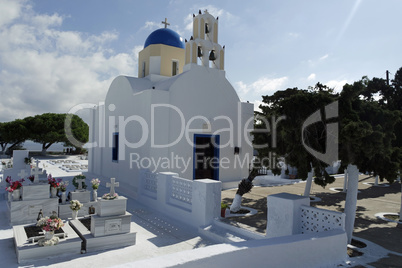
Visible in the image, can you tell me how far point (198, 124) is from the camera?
11.8 metres

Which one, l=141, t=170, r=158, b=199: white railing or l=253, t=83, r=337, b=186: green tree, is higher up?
l=253, t=83, r=337, b=186: green tree

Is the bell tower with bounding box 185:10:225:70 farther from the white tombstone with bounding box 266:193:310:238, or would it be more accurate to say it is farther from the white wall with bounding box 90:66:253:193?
the white tombstone with bounding box 266:193:310:238

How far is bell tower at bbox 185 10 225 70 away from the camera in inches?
477

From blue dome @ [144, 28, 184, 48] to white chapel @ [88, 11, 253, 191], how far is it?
39cm

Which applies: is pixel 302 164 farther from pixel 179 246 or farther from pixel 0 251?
pixel 0 251

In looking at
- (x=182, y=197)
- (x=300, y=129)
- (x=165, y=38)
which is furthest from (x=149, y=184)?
(x=165, y=38)

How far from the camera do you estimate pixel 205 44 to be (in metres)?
12.3

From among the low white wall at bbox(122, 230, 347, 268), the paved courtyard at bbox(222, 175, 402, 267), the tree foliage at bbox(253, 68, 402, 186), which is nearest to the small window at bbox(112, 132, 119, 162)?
the paved courtyard at bbox(222, 175, 402, 267)

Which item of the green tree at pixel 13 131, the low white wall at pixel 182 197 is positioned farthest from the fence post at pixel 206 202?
the green tree at pixel 13 131

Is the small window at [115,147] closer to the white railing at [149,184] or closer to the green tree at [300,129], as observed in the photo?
the white railing at [149,184]

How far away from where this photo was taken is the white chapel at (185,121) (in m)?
10.7

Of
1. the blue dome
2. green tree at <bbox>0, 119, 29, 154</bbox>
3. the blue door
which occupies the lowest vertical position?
the blue door

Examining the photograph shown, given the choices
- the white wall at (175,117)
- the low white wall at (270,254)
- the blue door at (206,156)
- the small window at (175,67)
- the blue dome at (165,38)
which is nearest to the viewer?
the low white wall at (270,254)

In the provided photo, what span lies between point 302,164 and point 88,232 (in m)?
4.74
